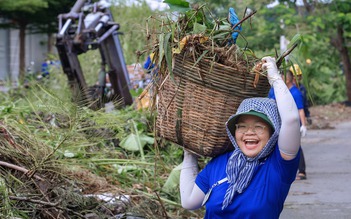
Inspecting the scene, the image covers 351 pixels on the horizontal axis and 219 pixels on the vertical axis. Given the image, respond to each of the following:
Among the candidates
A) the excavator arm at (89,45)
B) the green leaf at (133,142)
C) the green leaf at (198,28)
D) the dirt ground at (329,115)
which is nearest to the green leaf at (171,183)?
the green leaf at (133,142)

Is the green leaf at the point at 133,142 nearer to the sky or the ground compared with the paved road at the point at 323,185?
nearer to the sky

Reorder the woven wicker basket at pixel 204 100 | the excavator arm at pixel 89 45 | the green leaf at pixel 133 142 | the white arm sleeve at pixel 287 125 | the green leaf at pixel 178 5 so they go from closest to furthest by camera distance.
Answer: the white arm sleeve at pixel 287 125
the woven wicker basket at pixel 204 100
the green leaf at pixel 178 5
the green leaf at pixel 133 142
the excavator arm at pixel 89 45

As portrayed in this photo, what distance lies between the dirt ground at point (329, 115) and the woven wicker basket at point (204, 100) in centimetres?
1332

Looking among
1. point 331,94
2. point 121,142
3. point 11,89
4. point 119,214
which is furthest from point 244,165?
point 331,94

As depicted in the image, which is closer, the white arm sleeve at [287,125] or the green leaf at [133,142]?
the white arm sleeve at [287,125]

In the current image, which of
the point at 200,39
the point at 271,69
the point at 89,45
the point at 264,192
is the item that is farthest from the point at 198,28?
the point at 89,45

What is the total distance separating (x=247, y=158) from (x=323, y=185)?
505 centimetres

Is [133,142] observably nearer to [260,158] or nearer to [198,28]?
[198,28]

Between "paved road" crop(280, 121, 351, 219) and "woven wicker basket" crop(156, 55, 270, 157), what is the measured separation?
279 cm

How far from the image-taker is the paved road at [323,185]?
6.88m

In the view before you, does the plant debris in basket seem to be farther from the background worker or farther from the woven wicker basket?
the background worker

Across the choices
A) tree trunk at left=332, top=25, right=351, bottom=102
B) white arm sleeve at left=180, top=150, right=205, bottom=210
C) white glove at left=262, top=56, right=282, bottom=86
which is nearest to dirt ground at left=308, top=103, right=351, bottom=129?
tree trunk at left=332, top=25, right=351, bottom=102

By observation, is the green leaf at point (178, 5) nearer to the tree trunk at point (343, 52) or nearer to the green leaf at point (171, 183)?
the green leaf at point (171, 183)

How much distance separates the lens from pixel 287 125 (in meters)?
3.59
